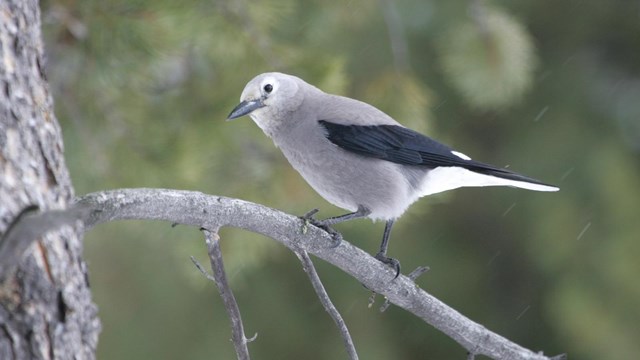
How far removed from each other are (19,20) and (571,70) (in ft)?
14.9

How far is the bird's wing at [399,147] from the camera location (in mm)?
2654

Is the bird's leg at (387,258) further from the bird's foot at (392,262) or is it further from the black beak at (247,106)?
the black beak at (247,106)

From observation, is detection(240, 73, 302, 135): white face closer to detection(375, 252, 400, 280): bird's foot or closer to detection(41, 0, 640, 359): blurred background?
detection(41, 0, 640, 359): blurred background

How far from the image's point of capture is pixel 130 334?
203 inches

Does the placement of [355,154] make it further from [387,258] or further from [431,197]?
[431,197]

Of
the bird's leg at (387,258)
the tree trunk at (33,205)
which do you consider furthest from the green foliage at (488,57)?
the tree trunk at (33,205)

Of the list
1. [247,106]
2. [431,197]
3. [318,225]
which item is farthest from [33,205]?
[431,197]

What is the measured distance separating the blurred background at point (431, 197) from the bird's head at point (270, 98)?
0.43m

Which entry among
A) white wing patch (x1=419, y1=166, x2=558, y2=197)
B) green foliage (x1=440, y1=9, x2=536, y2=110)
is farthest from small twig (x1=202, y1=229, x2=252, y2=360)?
green foliage (x1=440, y1=9, x2=536, y2=110)

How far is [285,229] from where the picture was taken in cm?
183

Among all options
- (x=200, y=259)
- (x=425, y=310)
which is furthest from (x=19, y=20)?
(x=200, y=259)

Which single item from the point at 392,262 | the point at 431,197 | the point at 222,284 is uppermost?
the point at 431,197

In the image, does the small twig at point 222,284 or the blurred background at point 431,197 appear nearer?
the small twig at point 222,284

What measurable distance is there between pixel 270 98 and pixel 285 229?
0.94 metres
